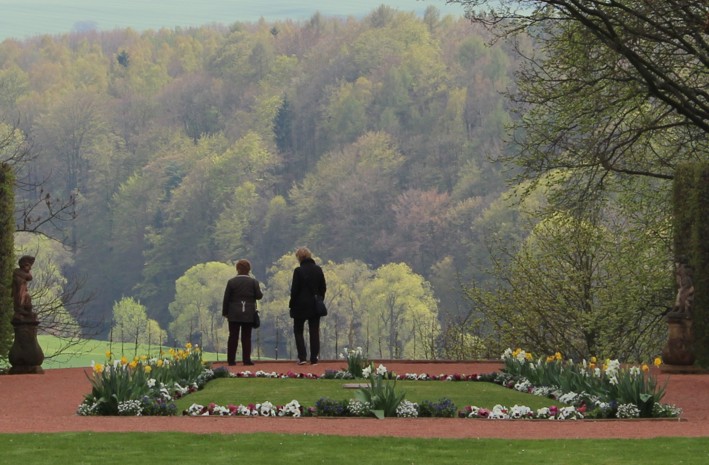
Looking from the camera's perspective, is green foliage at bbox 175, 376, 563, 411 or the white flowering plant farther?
the white flowering plant

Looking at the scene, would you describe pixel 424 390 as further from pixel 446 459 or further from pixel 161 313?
pixel 161 313

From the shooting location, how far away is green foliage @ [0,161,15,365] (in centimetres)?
2153

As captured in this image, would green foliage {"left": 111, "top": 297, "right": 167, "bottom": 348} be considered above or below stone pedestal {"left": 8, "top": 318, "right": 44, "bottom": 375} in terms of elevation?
above

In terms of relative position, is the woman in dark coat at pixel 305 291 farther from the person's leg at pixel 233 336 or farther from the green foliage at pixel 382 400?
the green foliage at pixel 382 400

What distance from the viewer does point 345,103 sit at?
5546 inches

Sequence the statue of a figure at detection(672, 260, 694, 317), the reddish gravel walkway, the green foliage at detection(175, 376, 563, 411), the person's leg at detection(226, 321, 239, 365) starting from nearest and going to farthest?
the reddish gravel walkway, the green foliage at detection(175, 376, 563, 411), the statue of a figure at detection(672, 260, 694, 317), the person's leg at detection(226, 321, 239, 365)

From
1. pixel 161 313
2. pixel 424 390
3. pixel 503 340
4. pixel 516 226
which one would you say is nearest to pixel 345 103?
pixel 161 313

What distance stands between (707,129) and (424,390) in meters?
7.80

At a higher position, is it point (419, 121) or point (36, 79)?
point (36, 79)

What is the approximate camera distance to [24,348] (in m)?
21.5

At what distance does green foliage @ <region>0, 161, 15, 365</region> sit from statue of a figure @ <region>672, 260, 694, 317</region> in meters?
9.74

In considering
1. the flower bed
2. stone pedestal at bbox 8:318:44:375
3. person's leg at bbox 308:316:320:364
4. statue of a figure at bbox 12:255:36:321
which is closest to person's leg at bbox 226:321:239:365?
person's leg at bbox 308:316:320:364

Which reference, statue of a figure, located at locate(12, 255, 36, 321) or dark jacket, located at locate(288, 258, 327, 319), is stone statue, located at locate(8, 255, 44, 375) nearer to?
statue of a figure, located at locate(12, 255, 36, 321)

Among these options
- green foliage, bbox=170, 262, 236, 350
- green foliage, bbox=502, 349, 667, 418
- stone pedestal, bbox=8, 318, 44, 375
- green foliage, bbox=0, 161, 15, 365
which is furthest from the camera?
green foliage, bbox=170, 262, 236, 350
